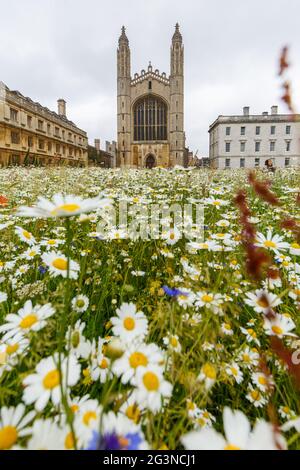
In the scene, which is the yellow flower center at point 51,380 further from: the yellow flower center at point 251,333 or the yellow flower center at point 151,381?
the yellow flower center at point 251,333

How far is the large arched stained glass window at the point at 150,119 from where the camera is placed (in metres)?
41.4

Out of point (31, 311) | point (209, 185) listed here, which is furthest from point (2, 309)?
point (209, 185)

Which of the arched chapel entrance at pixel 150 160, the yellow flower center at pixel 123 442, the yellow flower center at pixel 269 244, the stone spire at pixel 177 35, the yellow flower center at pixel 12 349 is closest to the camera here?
the yellow flower center at pixel 123 442

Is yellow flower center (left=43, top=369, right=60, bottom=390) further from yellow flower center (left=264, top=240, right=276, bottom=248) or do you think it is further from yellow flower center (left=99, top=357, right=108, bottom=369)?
yellow flower center (left=264, top=240, right=276, bottom=248)

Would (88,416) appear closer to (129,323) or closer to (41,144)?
(129,323)

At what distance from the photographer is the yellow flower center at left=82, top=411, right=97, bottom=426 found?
670mm

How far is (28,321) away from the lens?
3.11ft

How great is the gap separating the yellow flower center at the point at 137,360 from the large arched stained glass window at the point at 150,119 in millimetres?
43656

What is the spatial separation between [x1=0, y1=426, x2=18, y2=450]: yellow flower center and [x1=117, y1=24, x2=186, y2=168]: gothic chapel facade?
39.9m

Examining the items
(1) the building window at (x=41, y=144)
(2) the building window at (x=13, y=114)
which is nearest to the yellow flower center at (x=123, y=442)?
(2) the building window at (x=13, y=114)

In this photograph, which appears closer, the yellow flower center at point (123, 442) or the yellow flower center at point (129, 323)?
the yellow flower center at point (123, 442)

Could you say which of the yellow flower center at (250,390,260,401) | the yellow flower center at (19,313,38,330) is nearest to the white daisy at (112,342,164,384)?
the yellow flower center at (19,313,38,330)

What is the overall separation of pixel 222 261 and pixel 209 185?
2.55m

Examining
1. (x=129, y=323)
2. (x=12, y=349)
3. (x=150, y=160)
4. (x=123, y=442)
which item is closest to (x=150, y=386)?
(x=123, y=442)
